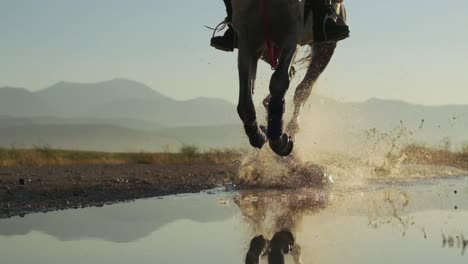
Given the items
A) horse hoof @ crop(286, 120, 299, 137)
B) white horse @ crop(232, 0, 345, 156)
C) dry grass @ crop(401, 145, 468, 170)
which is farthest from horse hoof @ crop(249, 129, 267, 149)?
dry grass @ crop(401, 145, 468, 170)

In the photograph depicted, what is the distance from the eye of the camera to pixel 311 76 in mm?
10703

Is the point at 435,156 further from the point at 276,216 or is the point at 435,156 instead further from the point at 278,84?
the point at 276,216

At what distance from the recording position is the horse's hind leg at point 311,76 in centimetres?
1057

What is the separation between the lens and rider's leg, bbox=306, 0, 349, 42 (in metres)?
8.35

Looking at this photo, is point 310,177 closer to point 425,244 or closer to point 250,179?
point 250,179

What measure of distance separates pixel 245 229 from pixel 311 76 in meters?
4.51

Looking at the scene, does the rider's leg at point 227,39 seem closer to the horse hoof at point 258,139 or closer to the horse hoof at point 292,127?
the horse hoof at point 258,139

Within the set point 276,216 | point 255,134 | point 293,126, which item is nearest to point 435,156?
point 293,126

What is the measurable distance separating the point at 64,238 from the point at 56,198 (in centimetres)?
299

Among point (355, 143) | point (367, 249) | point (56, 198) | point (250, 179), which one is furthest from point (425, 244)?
point (355, 143)

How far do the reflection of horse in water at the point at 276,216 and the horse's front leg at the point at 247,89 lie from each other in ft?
2.57

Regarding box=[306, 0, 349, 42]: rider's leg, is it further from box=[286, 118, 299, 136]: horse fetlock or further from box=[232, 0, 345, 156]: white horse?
box=[286, 118, 299, 136]: horse fetlock

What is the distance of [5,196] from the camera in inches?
367

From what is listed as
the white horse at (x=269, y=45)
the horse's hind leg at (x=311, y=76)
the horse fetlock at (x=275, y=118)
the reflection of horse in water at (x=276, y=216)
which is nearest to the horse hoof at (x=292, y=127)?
the horse's hind leg at (x=311, y=76)
